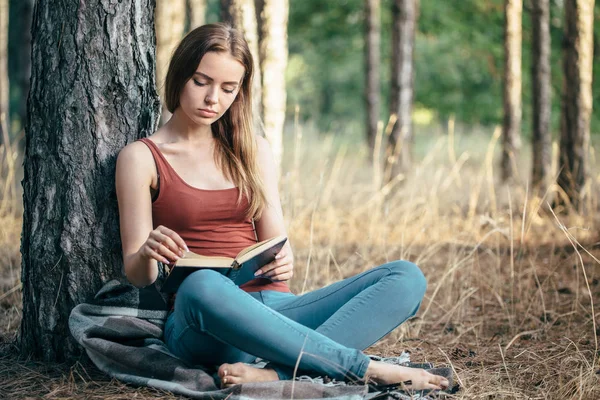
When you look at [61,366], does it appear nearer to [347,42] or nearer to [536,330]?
[536,330]

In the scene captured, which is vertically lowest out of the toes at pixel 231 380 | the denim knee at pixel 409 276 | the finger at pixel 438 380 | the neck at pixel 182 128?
the finger at pixel 438 380

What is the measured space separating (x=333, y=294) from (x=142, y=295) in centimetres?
72

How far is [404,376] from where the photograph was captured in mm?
2393

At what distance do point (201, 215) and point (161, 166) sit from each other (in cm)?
23

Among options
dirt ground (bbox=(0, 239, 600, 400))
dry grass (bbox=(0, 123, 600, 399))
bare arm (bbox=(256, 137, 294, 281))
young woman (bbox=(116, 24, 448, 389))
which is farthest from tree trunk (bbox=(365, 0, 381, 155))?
young woman (bbox=(116, 24, 448, 389))

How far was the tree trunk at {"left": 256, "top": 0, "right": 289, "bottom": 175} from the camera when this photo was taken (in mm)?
5180

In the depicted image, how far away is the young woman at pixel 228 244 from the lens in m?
2.32

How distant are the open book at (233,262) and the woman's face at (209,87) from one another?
54 cm

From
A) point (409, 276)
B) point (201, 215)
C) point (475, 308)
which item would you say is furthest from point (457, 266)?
point (201, 215)

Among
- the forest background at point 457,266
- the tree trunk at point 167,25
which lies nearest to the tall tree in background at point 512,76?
the forest background at point 457,266

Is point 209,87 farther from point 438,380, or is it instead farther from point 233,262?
point 438,380

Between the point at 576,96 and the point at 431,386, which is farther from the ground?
the point at 576,96

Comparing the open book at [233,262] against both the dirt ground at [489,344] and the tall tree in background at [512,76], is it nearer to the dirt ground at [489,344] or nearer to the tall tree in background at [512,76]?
the dirt ground at [489,344]

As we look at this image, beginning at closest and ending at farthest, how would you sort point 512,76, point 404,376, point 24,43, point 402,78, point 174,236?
point 174,236
point 404,376
point 402,78
point 512,76
point 24,43
